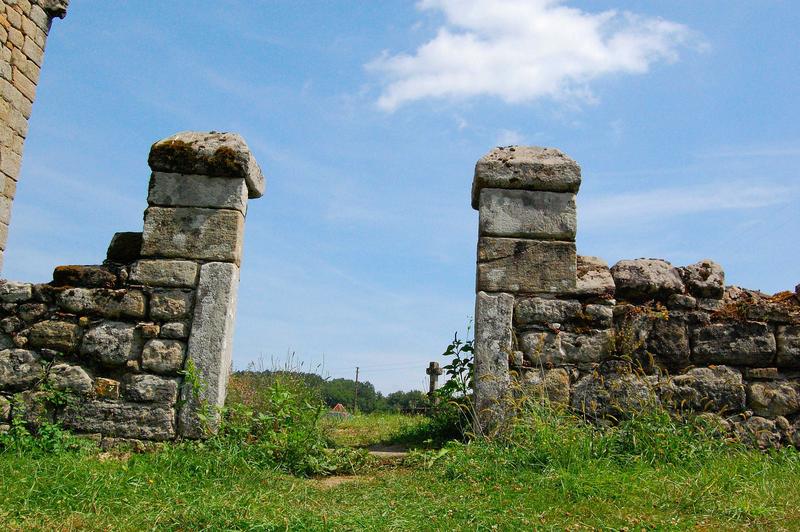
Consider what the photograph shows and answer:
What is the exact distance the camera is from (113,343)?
17.6ft

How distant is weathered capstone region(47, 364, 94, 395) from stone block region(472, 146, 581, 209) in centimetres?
339

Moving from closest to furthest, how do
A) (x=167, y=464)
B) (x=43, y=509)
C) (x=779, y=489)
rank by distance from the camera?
(x=43, y=509) < (x=779, y=489) < (x=167, y=464)

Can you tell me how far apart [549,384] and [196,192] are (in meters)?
3.14

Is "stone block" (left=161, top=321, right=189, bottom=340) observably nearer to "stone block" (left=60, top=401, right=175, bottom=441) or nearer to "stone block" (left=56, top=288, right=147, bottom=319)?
"stone block" (left=56, top=288, right=147, bottom=319)

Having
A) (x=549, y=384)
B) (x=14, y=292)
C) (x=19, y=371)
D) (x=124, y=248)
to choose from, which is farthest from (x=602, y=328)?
(x=14, y=292)

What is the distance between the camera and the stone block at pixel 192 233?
5.50 metres

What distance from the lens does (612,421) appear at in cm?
538

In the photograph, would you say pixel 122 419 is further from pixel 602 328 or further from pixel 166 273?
pixel 602 328

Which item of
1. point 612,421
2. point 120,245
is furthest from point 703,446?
point 120,245

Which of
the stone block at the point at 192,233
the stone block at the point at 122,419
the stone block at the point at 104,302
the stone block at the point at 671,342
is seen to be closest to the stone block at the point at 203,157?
the stone block at the point at 192,233

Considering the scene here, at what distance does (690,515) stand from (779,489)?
916 millimetres

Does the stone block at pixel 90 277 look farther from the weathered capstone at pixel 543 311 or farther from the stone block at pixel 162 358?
the weathered capstone at pixel 543 311

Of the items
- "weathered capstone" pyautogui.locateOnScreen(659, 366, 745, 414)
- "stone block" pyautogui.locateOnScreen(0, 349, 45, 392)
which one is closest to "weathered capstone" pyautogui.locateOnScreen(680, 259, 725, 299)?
"weathered capstone" pyautogui.locateOnScreen(659, 366, 745, 414)

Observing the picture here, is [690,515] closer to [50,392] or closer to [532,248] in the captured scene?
[532,248]
